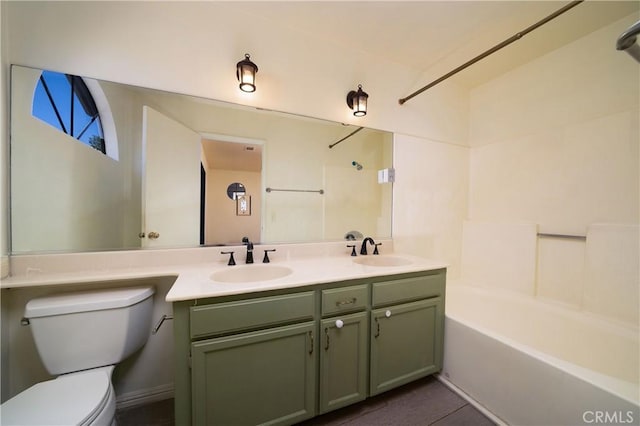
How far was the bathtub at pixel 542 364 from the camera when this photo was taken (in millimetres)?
968

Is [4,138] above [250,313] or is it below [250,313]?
above

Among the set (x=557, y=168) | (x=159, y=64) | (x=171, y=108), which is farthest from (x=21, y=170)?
(x=557, y=168)

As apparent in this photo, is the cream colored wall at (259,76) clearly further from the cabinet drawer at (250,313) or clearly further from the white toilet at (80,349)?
the cabinet drawer at (250,313)

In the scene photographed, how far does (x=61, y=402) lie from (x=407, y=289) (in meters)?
1.66

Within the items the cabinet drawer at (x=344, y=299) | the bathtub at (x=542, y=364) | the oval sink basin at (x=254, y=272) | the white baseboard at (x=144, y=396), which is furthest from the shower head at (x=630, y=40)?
the white baseboard at (x=144, y=396)

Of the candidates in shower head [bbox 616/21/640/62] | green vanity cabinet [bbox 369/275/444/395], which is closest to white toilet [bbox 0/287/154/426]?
green vanity cabinet [bbox 369/275/444/395]

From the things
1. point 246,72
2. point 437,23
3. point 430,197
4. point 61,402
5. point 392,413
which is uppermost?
point 437,23

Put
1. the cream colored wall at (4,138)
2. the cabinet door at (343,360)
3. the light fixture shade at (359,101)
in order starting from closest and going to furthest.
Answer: the cream colored wall at (4,138)
the cabinet door at (343,360)
the light fixture shade at (359,101)

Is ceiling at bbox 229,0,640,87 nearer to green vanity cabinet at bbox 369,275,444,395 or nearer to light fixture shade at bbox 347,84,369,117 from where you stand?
light fixture shade at bbox 347,84,369,117

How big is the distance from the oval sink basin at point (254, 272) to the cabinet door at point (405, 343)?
2.03 ft

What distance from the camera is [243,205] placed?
63.0 inches

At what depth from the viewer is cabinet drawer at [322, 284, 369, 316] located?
1180 mm

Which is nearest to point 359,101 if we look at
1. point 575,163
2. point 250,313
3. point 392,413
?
point 250,313

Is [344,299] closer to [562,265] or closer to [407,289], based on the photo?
[407,289]
